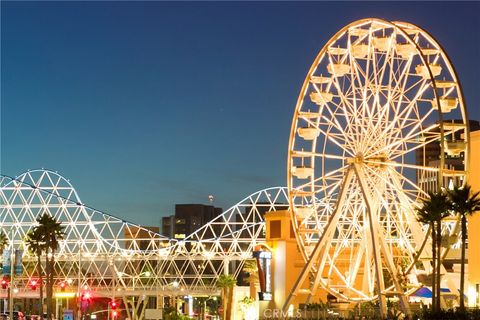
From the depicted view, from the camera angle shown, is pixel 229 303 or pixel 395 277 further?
pixel 229 303

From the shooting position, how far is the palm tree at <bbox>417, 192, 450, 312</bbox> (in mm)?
58344

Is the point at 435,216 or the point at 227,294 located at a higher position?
the point at 435,216

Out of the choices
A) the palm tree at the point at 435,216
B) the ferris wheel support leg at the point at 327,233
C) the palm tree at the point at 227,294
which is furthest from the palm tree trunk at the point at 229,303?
the palm tree at the point at 435,216

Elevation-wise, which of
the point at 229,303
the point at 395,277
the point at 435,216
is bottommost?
the point at 229,303

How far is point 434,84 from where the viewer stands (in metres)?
58.4

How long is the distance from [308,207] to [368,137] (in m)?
11.5

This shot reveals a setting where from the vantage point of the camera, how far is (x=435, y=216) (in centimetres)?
5853

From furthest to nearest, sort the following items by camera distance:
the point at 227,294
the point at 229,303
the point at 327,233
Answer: the point at 227,294, the point at 229,303, the point at 327,233

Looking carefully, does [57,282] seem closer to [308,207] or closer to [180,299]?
[180,299]

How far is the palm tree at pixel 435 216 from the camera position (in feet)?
191

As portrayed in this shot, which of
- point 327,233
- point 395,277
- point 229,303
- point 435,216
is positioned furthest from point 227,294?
point 435,216

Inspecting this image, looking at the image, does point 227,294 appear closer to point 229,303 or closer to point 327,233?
point 229,303

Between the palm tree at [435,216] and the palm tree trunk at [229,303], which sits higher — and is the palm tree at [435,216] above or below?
above

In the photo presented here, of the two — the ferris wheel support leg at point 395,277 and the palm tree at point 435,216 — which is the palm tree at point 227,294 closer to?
the ferris wheel support leg at point 395,277
